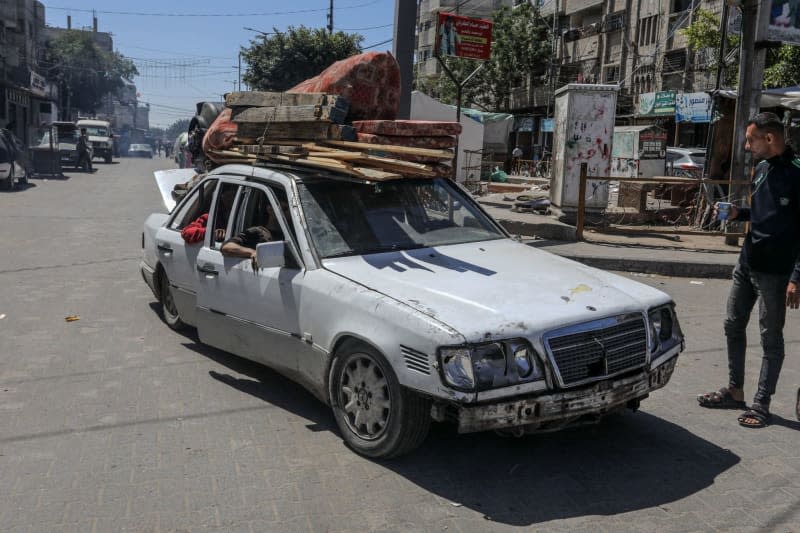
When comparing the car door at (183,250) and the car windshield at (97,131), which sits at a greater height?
the car windshield at (97,131)

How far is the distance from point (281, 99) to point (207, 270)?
4.67 ft

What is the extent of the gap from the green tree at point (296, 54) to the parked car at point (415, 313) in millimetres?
41165

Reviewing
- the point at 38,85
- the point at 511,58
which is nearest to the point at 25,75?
the point at 38,85

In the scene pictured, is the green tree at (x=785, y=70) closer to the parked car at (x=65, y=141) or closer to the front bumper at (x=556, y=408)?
the front bumper at (x=556, y=408)

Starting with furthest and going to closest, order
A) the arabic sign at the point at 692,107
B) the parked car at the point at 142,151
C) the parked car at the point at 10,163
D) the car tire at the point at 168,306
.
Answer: the parked car at the point at 142,151
the arabic sign at the point at 692,107
the parked car at the point at 10,163
the car tire at the point at 168,306

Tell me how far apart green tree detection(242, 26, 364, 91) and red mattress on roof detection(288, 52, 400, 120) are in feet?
130

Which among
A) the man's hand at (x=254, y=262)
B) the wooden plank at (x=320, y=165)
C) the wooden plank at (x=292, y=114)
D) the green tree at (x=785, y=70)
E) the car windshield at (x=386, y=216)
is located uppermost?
the green tree at (x=785, y=70)

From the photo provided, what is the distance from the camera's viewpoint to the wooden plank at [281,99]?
546 centimetres

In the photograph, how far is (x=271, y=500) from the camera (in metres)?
3.73

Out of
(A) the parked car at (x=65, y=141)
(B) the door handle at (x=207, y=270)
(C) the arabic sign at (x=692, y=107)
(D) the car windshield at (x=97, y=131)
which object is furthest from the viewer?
(D) the car windshield at (x=97, y=131)

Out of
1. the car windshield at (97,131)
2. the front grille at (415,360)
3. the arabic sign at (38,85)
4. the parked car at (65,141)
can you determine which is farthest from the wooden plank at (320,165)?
Answer: the arabic sign at (38,85)

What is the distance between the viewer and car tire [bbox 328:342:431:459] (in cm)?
392

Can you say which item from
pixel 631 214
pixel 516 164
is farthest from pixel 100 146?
pixel 631 214

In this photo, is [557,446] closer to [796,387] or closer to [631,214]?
[796,387]
